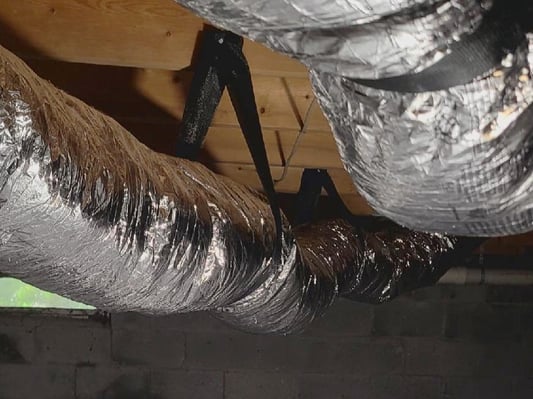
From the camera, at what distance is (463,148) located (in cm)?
68

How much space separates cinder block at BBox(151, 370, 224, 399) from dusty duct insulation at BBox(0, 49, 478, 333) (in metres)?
1.40

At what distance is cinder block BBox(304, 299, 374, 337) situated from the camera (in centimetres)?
294

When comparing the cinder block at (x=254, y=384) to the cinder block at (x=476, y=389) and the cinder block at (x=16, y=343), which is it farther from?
the cinder block at (x=16, y=343)

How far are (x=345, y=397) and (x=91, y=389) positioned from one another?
3.22 ft

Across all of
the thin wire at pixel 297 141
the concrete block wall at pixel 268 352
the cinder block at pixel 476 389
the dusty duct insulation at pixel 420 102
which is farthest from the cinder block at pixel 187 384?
the dusty duct insulation at pixel 420 102

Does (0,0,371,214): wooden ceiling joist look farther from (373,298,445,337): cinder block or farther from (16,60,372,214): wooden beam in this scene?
(373,298,445,337): cinder block

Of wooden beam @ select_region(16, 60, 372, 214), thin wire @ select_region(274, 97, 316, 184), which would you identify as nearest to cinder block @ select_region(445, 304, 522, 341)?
thin wire @ select_region(274, 97, 316, 184)

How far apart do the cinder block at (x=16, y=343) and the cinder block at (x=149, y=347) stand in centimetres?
33

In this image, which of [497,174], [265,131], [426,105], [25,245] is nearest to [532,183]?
[497,174]

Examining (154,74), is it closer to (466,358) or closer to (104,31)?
(104,31)

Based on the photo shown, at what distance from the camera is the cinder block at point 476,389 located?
119 inches

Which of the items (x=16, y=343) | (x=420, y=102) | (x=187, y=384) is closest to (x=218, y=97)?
(x=420, y=102)

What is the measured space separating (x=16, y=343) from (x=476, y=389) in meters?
1.80

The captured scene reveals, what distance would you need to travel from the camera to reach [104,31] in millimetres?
1324
